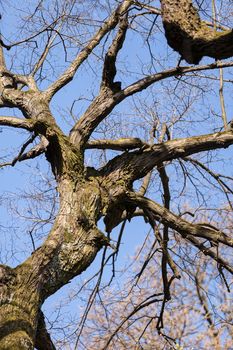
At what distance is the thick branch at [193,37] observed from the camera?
9.89ft

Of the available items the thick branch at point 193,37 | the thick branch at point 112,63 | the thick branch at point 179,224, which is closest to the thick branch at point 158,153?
the thick branch at point 179,224

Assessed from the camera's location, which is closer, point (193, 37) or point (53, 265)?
point (193, 37)

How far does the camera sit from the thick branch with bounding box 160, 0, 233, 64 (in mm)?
3014

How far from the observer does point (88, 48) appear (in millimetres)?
5754

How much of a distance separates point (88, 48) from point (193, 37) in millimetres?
2849

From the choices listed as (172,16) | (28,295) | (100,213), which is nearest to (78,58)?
(100,213)

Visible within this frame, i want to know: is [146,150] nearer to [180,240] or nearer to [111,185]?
[111,185]

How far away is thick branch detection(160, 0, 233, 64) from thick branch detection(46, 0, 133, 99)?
2.27m

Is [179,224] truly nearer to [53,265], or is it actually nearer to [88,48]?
[53,265]

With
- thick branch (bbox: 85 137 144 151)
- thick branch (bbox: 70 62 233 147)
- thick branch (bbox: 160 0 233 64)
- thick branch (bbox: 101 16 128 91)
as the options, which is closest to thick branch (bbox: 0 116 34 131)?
thick branch (bbox: 70 62 233 147)

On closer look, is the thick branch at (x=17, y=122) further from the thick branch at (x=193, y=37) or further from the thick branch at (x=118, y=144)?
the thick branch at (x=193, y=37)

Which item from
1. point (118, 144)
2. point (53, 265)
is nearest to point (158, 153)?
point (118, 144)

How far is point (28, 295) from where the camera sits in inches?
132

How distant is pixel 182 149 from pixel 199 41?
1.62 m
